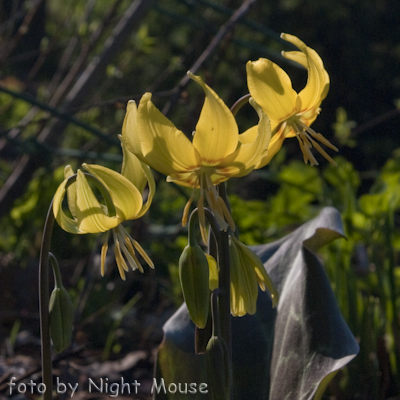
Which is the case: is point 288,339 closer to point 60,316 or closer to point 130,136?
point 60,316

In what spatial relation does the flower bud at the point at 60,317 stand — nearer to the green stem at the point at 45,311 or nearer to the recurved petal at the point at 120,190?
the green stem at the point at 45,311

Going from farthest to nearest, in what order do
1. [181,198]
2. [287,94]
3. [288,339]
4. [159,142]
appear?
[181,198], [288,339], [287,94], [159,142]

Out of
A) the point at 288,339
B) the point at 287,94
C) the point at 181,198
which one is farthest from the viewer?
the point at 181,198

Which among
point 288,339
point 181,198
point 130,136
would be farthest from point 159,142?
point 181,198

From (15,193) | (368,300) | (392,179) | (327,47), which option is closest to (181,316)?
(368,300)

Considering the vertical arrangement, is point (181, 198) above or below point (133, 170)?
above

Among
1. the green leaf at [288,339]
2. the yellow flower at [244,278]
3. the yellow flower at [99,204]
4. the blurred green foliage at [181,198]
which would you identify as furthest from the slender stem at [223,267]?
the blurred green foliage at [181,198]

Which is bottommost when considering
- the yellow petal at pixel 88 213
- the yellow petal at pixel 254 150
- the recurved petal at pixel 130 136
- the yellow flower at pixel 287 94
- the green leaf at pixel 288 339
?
the green leaf at pixel 288 339
